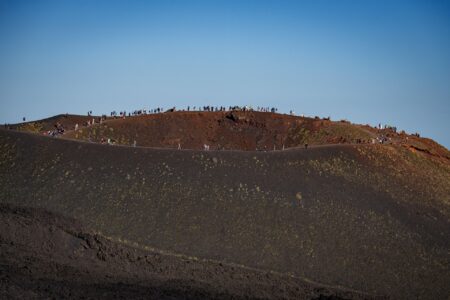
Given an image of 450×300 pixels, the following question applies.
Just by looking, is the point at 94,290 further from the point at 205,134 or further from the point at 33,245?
the point at 205,134

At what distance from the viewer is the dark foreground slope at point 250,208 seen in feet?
200

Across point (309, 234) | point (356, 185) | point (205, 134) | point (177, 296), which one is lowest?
point (177, 296)

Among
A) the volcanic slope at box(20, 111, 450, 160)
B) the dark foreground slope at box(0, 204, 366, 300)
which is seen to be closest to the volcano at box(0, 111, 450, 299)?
the dark foreground slope at box(0, 204, 366, 300)

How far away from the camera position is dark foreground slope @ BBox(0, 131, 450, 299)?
6094cm

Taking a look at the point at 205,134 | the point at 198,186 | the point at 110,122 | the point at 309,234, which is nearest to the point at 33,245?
the point at 198,186

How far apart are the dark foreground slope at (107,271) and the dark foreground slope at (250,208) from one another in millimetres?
2436

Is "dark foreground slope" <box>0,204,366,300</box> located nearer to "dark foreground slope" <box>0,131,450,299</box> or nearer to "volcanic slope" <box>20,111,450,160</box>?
"dark foreground slope" <box>0,131,450,299</box>

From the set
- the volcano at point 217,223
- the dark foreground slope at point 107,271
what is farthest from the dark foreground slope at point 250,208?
the dark foreground slope at point 107,271

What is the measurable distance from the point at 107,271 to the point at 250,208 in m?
16.9

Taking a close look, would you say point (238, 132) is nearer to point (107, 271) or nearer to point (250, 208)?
point (250, 208)

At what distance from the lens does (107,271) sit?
52.7 meters

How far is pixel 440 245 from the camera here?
69.8 m

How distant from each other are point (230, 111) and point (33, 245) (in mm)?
56072

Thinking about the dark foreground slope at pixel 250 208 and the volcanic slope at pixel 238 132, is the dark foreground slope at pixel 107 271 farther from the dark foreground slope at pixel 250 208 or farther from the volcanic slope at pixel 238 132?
the volcanic slope at pixel 238 132
